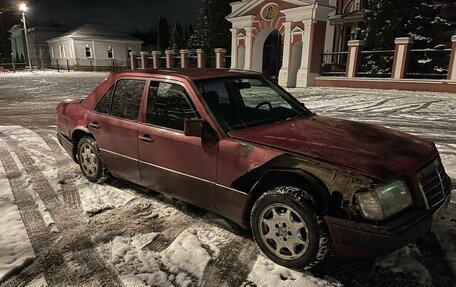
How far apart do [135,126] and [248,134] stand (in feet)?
4.84

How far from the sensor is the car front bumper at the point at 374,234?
234 centimetres

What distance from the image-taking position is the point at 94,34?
168 feet

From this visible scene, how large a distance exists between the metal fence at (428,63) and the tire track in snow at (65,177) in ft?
52.2

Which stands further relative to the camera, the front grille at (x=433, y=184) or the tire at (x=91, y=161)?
the tire at (x=91, y=161)

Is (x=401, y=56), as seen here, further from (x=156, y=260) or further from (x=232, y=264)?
(x=156, y=260)

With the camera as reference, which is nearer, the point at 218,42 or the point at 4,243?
the point at 4,243

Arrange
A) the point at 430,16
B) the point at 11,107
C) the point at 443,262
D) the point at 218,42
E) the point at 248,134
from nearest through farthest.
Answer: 1. the point at 443,262
2. the point at 248,134
3. the point at 11,107
4. the point at 430,16
5. the point at 218,42

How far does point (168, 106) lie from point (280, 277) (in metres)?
2.03

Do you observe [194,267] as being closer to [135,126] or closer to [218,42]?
[135,126]

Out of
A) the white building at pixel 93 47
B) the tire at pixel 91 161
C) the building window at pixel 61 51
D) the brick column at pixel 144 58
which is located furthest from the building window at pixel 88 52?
the tire at pixel 91 161

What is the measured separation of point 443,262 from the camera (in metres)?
2.86

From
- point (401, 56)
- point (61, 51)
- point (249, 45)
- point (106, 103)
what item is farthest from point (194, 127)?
point (61, 51)

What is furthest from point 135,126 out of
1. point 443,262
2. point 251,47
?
point 251,47

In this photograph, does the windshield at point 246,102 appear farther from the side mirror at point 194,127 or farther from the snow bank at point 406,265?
the snow bank at point 406,265
